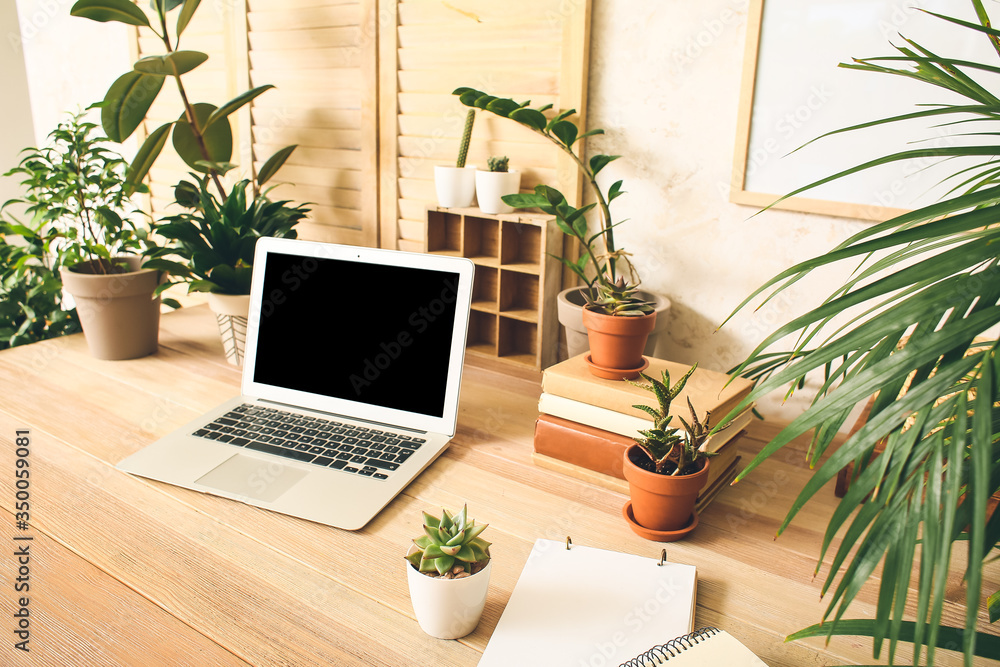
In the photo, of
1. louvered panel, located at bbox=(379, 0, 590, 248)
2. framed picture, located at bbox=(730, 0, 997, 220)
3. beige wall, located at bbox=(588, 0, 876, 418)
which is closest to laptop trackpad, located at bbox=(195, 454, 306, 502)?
louvered panel, located at bbox=(379, 0, 590, 248)

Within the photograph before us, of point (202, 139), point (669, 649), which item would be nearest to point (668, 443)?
point (669, 649)

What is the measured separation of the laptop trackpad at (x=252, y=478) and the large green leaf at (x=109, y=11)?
110cm

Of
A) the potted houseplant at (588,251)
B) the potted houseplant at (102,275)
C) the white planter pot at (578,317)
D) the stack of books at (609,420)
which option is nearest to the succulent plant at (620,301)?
the potted houseplant at (588,251)

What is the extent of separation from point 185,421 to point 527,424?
1.95ft

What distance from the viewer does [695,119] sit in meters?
1.22

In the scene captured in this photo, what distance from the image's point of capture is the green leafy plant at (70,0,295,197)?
146 cm

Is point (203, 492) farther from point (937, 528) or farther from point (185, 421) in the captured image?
point (937, 528)

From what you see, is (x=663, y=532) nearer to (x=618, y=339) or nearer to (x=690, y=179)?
(x=618, y=339)

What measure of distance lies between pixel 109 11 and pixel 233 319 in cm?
76

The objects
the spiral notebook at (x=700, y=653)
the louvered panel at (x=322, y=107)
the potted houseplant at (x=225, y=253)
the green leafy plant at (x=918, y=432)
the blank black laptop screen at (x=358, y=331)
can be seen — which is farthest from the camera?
the louvered panel at (x=322, y=107)

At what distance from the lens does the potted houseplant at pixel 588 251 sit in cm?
100

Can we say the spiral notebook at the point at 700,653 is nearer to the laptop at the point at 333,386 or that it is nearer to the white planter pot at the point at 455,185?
the laptop at the point at 333,386

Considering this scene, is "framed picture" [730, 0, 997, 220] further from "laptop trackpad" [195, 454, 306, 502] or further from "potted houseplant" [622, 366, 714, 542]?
"laptop trackpad" [195, 454, 306, 502]

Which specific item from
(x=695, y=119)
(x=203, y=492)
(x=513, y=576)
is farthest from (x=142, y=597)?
(x=695, y=119)
